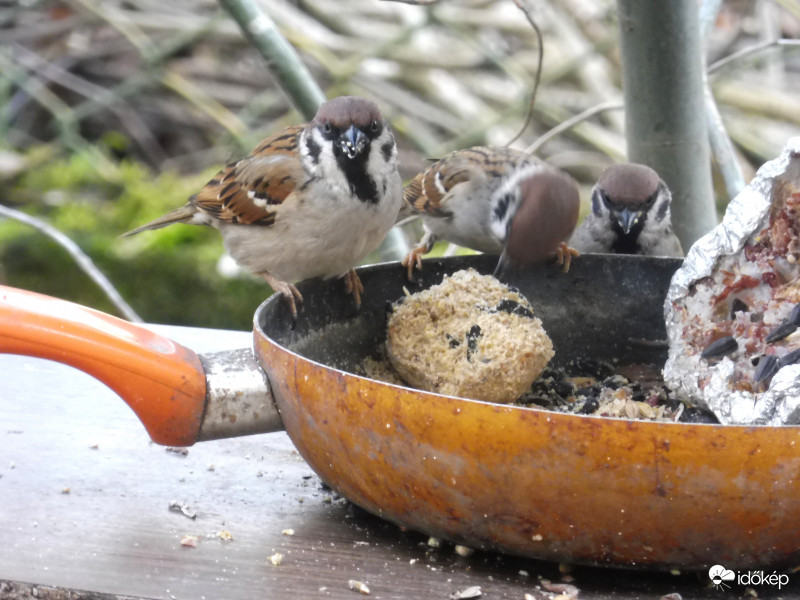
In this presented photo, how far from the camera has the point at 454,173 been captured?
10.1 ft

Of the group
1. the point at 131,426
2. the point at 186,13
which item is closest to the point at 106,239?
the point at 186,13

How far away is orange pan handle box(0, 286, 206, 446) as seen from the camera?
1.48 metres

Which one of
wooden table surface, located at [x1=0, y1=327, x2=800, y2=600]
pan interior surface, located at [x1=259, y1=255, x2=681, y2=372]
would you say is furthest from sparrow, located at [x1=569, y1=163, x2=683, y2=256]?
wooden table surface, located at [x1=0, y1=327, x2=800, y2=600]

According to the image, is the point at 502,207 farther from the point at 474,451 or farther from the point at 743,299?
the point at 474,451

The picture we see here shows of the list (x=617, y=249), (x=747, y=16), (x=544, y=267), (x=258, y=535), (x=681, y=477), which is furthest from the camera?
(x=747, y=16)

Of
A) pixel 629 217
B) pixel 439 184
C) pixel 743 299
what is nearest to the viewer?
pixel 743 299

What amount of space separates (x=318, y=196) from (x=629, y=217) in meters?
0.95

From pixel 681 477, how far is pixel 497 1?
440 cm

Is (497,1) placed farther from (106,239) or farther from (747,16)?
(106,239)

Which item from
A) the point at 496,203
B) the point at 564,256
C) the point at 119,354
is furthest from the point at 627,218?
the point at 119,354

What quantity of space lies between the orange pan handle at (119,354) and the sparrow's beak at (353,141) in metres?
0.90

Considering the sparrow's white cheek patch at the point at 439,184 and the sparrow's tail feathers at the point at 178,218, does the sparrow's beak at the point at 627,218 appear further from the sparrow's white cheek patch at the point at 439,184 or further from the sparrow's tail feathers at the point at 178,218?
the sparrow's tail feathers at the point at 178,218

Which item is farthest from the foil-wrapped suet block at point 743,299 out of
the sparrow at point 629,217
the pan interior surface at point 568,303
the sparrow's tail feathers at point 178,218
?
the sparrow's tail feathers at point 178,218

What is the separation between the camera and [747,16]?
514cm
